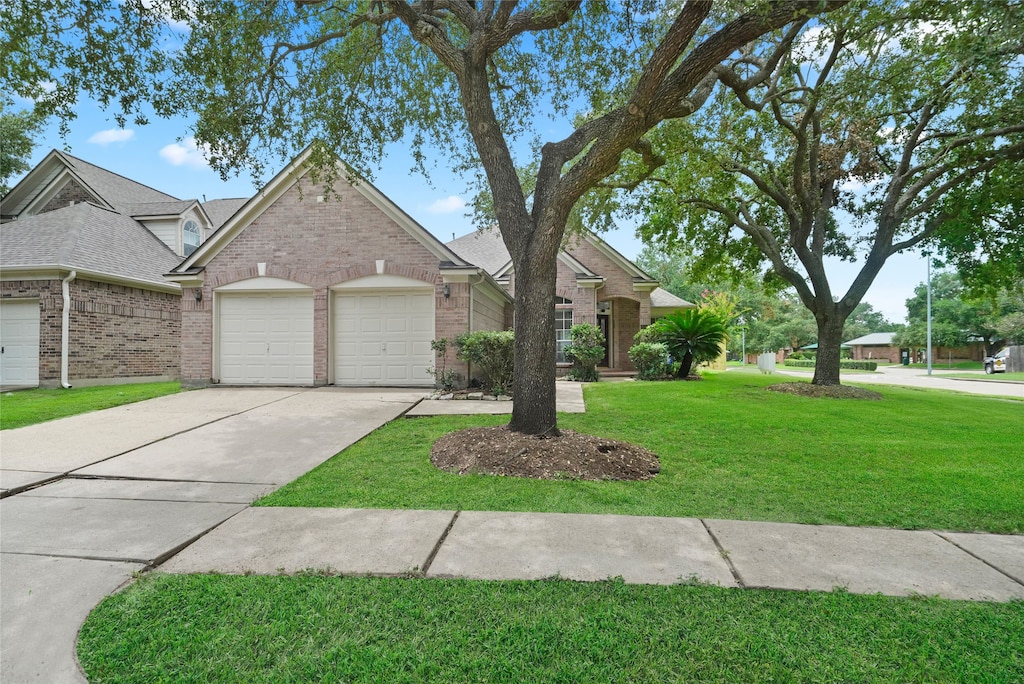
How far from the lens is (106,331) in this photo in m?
13.4

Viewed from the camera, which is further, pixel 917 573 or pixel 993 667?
pixel 917 573

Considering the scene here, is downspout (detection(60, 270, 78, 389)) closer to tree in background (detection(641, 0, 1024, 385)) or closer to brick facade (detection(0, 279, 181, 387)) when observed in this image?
brick facade (detection(0, 279, 181, 387))

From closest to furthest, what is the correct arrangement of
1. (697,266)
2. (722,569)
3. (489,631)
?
(489,631)
(722,569)
(697,266)

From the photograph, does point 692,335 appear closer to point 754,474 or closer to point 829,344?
point 829,344

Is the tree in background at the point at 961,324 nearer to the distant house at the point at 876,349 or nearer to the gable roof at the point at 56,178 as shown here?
the distant house at the point at 876,349

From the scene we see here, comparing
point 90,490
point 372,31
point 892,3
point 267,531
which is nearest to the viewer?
point 267,531

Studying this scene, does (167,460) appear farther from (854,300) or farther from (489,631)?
(854,300)

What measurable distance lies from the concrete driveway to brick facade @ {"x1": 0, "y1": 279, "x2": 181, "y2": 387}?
210 inches

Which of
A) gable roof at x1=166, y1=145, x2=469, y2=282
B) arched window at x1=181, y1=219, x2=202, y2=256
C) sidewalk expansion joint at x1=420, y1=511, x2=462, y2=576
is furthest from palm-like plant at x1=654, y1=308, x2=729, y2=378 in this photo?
arched window at x1=181, y1=219, x2=202, y2=256

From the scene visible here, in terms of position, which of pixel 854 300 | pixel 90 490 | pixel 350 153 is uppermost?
pixel 350 153

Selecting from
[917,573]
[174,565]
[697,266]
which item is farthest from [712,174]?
[174,565]

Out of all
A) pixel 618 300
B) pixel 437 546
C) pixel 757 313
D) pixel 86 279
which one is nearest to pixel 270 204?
pixel 86 279

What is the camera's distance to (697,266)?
53.3ft

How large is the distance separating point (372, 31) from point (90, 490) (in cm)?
870
